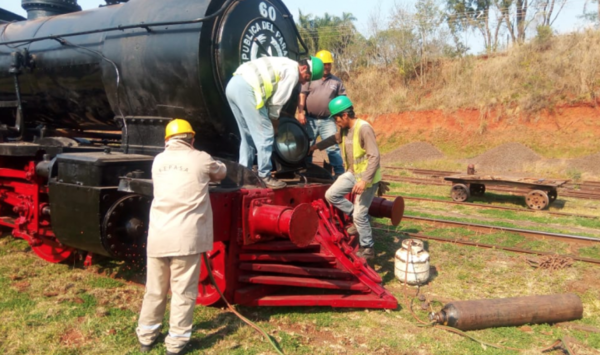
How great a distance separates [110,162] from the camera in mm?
3789

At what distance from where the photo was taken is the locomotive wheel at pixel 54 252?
5184 mm

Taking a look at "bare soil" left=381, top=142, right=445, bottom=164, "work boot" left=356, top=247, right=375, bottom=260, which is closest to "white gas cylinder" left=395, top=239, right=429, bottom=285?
"work boot" left=356, top=247, right=375, bottom=260

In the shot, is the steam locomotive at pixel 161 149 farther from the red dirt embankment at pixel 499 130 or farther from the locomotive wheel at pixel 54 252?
the red dirt embankment at pixel 499 130

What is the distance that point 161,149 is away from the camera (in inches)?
174

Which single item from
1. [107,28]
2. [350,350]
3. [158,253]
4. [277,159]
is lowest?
[350,350]

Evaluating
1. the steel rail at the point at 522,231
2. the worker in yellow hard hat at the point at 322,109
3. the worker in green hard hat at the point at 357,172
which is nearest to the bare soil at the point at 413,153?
the steel rail at the point at 522,231

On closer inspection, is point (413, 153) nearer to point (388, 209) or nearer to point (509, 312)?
point (388, 209)

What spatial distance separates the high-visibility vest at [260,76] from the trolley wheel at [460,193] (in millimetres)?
7549

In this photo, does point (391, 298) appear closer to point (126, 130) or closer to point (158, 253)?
point (158, 253)

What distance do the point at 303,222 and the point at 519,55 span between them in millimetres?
22037

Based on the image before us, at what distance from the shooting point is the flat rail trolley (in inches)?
392

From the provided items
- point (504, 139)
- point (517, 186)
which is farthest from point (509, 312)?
point (504, 139)

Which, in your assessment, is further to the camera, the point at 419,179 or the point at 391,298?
the point at 419,179

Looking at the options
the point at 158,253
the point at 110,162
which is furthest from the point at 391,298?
the point at 110,162
